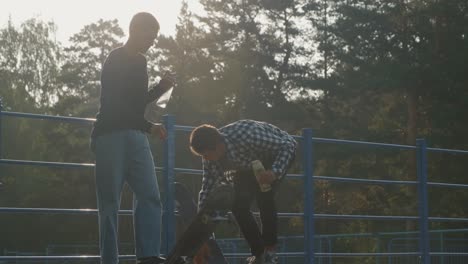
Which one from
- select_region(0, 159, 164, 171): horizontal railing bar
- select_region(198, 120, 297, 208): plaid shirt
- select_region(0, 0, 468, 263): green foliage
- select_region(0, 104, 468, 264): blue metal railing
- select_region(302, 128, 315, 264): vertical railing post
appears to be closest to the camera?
select_region(198, 120, 297, 208): plaid shirt

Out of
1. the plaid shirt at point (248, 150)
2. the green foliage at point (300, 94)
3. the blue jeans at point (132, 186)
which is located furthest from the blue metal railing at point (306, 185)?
the green foliage at point (300, 94)

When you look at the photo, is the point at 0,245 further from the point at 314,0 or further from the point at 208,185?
the point at 208,185

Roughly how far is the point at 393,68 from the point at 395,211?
14.6 feet

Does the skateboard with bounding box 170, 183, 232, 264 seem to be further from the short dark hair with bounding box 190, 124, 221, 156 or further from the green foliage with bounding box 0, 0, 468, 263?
the green foliage with bounding box 0, 0, 468, 263

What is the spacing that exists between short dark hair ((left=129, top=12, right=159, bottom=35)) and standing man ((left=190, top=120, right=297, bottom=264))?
65 cm

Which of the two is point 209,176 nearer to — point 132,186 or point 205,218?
point 132,186

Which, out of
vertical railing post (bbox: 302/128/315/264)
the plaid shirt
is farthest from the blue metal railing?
the plaid shirt

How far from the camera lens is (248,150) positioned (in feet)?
18.7

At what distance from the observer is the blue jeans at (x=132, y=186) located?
5.36m

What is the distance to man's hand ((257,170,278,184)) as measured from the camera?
546 centimetres

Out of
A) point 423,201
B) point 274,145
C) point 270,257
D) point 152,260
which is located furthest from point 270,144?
point 423,201

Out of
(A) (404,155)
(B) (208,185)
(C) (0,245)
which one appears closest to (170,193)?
(B) (208,185)

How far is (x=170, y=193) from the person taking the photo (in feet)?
22.2

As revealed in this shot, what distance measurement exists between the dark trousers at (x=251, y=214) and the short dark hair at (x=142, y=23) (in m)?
0.99
